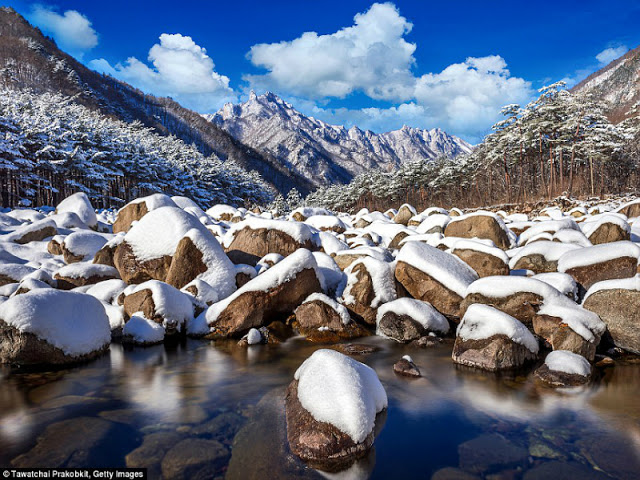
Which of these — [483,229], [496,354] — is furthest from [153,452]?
[483,229]

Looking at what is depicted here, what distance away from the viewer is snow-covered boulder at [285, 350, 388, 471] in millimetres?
4207

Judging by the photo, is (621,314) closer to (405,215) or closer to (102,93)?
(405,215)

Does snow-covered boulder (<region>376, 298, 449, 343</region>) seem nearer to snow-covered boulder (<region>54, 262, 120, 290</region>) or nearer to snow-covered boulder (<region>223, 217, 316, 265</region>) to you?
snow-covered boulder (<region>223, 217, 316, 265</region>)

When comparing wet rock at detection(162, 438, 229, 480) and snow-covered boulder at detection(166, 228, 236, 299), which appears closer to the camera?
wet rock at detection(162, 438, 229, 480)

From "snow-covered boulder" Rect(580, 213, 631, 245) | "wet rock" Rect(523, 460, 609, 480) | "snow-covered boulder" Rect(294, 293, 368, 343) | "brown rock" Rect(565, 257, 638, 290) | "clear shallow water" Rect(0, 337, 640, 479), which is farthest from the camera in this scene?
"snow-covered boulder" Rect(580, 213, 631, 245)

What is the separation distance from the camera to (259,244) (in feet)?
46.1

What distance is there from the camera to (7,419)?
532cm

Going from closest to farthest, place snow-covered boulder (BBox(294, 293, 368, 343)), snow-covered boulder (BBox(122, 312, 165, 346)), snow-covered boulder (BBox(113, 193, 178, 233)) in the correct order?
snow-covered boulder (BBox(122, 312, 165, 346))
snow-covered boulder (BBox(294, 293, 368, 343))
snow-covered boulder (BBox(113, 193, 178, 233))

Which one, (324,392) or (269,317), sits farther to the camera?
(269,317)

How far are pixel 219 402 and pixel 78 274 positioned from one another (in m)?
8.02

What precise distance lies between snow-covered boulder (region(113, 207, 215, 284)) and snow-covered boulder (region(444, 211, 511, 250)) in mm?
10266

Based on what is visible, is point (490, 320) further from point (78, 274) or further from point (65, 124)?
point (65, 124)

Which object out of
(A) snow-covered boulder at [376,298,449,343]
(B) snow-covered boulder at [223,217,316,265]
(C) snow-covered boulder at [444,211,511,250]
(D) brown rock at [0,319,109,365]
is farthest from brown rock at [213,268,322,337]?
(C) snow-covered boulder at [444,211,511,250]

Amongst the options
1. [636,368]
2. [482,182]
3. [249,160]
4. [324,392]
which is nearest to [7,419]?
[324,392]
